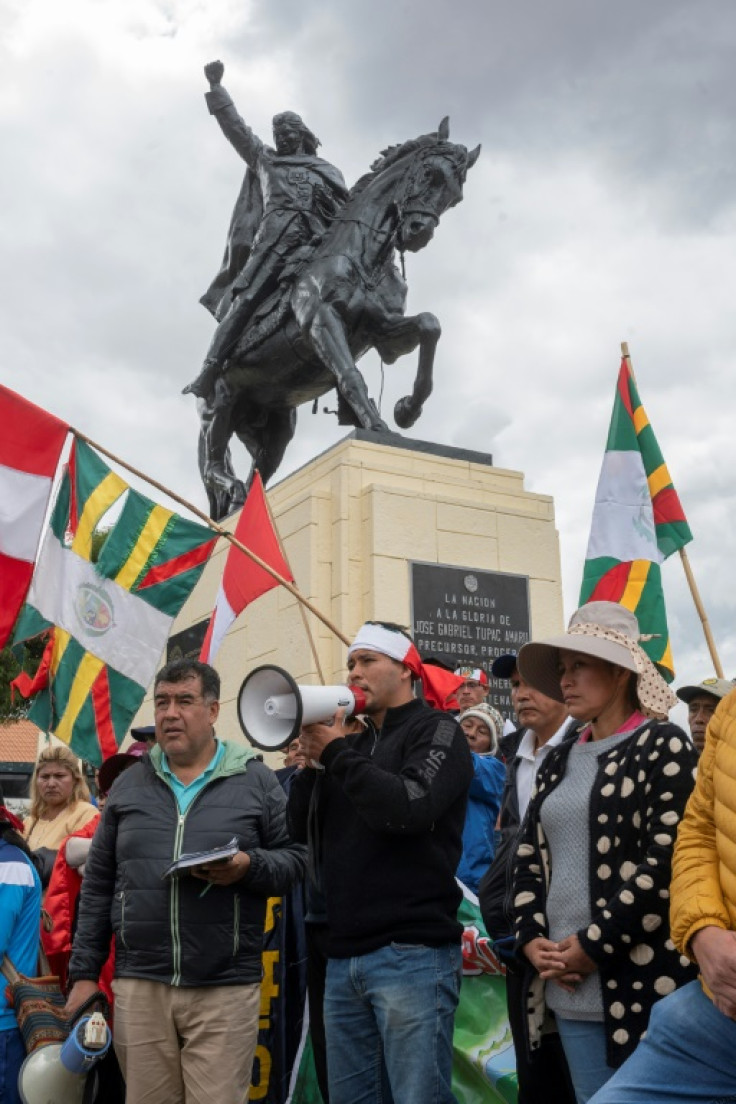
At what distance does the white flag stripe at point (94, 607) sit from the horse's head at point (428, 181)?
5.60m

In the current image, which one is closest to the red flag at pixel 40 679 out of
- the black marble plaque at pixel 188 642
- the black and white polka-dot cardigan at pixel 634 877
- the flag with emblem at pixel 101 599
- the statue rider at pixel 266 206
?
the flag with emblem at pixel 101 599

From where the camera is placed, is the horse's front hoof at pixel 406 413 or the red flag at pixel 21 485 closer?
the red flag at pixel 21 485

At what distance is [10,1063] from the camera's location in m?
4.11

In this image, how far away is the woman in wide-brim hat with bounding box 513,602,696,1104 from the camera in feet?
9.83

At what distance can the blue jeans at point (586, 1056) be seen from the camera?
307cm

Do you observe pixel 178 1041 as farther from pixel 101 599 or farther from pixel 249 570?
pixel 249 570

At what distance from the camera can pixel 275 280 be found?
455 inches

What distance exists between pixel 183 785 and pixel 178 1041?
0.85 m

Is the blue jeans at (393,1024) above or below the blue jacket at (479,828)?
below

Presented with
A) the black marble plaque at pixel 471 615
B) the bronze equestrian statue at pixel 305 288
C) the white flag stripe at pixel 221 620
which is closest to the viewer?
the white flag stripe at pixel 221 620

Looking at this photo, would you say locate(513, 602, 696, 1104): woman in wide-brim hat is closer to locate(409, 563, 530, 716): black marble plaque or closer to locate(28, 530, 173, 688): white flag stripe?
locate(28, 530, 173, 688): white flag stripe

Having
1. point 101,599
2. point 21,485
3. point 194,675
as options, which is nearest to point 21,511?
point 21,485

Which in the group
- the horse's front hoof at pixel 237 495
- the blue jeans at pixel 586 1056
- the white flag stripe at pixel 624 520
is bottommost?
the blue jeans at pixel 586 1056

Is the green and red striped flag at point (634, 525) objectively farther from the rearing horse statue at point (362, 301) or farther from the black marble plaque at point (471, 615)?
the rearing horse statue at point (362, 301)
